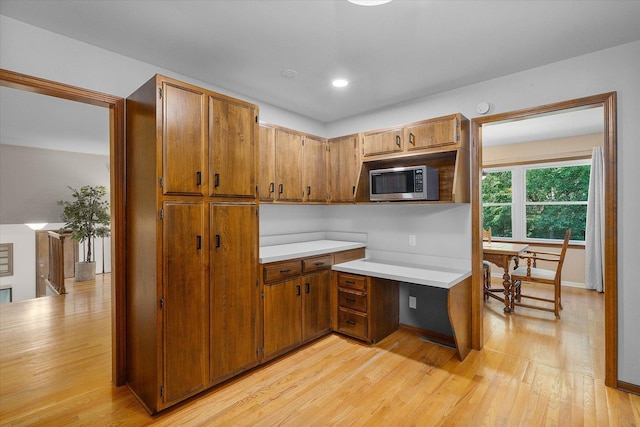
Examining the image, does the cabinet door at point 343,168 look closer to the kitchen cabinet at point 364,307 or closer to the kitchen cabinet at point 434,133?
the kitchen cabinet at point 434,133

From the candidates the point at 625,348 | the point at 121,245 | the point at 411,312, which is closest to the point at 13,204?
the point at 121,245

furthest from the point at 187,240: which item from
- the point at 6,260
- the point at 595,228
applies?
the point at 6,260

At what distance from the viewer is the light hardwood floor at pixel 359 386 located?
2076 millimetres

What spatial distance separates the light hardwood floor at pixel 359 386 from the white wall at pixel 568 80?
576mm

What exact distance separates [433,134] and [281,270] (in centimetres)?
192

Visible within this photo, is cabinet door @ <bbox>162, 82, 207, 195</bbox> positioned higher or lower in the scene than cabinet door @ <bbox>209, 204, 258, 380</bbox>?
higher

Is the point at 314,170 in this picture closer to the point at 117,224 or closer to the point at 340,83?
the point at 340,83

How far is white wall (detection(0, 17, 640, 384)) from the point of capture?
204 cm

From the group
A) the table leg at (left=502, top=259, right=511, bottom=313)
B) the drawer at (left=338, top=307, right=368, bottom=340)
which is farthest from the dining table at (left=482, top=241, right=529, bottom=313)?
the drawer at (left=338, top=307, right=368, bottom=340)

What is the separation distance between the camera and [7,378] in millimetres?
2562

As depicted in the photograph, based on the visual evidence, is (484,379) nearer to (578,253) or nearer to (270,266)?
(270,266)

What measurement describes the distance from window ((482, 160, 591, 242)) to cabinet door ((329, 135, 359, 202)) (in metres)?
4.14

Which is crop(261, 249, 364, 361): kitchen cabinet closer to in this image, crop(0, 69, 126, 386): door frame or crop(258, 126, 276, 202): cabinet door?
crop(258, 126, 276, 202): cabinet door

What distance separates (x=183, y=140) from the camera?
2.18 metres
